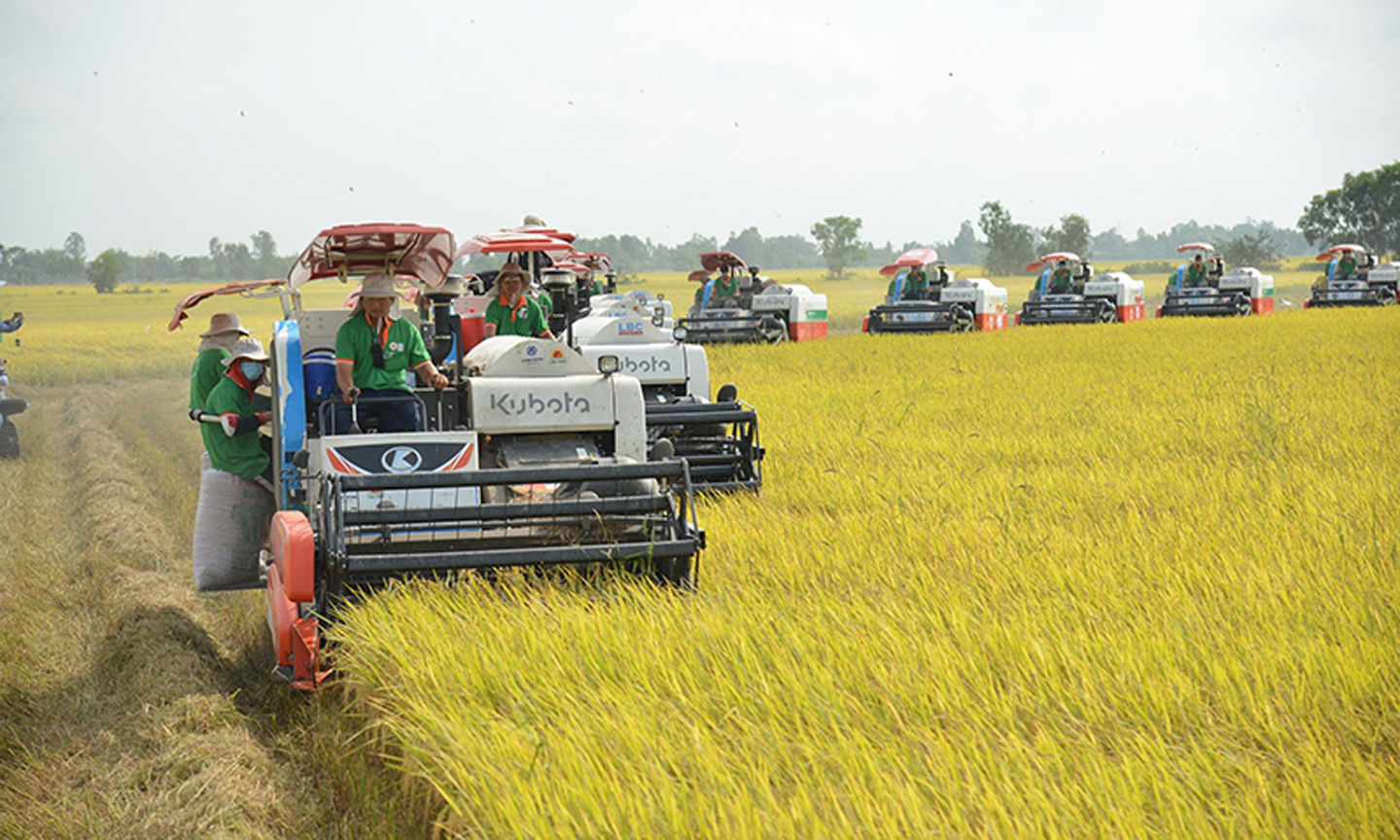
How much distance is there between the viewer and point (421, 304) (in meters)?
10.2

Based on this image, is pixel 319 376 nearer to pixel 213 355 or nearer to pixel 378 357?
pixel 378 357

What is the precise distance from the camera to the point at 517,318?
9.73m

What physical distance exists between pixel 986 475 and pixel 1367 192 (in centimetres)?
7890

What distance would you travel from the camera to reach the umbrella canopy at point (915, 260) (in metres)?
27.6

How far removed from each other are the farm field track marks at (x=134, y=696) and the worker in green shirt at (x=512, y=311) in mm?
2744

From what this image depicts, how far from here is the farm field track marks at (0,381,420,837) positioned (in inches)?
167

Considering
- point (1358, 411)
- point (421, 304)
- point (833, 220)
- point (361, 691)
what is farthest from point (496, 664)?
point (833, 220)

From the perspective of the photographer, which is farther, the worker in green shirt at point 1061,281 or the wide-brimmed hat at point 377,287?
the worker in green shirt at point 1061,281

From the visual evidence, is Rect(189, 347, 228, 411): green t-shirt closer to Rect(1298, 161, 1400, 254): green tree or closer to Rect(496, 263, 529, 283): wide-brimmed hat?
Rect(496, 263, 529, 283): wide-brimmed hat

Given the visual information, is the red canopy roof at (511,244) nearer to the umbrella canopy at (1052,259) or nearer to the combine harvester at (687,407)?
the combine harvester at (687,407)

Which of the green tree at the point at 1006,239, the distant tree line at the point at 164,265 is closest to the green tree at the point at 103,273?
the distant tree line at the point at 164,265

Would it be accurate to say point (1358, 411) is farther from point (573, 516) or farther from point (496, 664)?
point (496, 664)

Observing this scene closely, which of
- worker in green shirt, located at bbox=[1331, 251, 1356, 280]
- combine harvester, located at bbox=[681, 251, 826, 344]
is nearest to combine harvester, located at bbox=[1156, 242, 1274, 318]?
worker in green shirt, located at bbox=[1331, 251, 1356, 280]

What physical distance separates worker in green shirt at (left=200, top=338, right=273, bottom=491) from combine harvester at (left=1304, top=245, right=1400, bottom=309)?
32.7 metres
